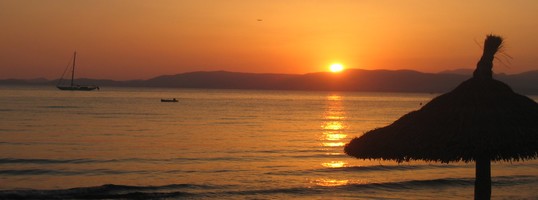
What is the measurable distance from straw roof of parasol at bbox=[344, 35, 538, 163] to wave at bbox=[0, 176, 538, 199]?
35.5 ft

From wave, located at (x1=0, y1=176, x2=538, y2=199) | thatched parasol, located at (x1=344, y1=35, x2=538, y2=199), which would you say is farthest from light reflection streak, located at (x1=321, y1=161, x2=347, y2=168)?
thatched parasol, located at (x1=344, y1=35, x2=538, y2=199)

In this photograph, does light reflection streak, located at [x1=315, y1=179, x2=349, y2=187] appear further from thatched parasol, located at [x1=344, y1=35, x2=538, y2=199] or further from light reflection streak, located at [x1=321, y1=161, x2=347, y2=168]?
thatched parasol, located at [x1=344, y1=35, x2=538, y2=199]

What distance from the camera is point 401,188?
2248cm

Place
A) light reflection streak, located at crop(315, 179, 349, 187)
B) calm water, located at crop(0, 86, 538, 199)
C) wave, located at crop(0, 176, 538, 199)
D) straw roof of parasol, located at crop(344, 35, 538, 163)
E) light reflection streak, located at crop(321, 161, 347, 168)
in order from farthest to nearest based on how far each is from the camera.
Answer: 1. light reflection streak, located at crop(321, 161, 347, 168)
2. light reflection streak, located at crop(315, 179, 349, 187)
3. calm water, located at crop(0, 86, 538, 199)
4. wave, located at crop(0, 176, 538, 199)
5. straw roof of parasol, located at crop(344, 35, 538, 163)

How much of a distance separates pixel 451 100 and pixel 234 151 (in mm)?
22590

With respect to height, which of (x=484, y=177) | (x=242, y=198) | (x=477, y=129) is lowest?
(x=242, y=198)

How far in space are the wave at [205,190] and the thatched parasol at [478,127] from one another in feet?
35.4

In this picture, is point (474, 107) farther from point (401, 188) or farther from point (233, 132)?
point (233, 132)

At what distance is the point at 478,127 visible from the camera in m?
10.1

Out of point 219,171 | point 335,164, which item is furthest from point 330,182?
point 335,164

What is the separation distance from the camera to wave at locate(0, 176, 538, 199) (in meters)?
20.0

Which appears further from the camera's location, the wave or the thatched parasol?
the wave

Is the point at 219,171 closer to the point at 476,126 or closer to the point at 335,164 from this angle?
the point at 335,164

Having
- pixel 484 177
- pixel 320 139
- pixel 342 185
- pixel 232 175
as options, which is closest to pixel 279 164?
pixel 232 175
